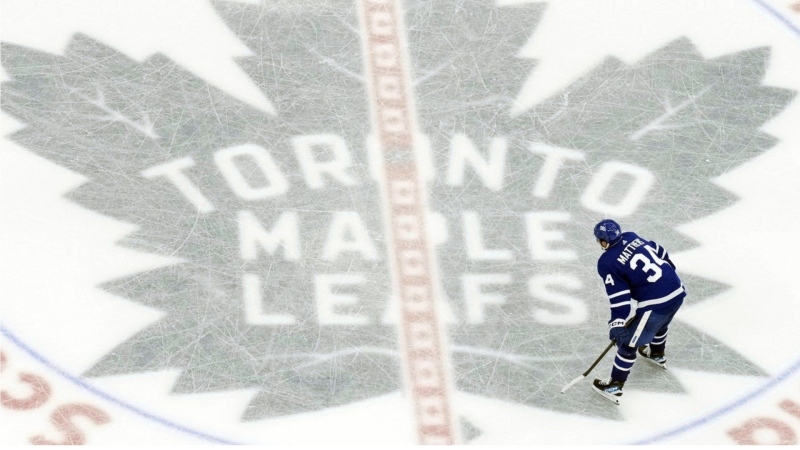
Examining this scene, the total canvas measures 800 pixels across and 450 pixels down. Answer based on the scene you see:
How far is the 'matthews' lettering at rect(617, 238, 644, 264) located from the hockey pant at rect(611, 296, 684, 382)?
0.34m

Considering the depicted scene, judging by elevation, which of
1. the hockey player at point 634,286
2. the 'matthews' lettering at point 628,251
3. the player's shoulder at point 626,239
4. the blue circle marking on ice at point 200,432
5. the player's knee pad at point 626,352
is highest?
the player's shoulder at point 626,239

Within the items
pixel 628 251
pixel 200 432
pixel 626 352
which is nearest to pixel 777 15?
pixel 628 251

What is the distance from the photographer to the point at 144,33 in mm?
10078

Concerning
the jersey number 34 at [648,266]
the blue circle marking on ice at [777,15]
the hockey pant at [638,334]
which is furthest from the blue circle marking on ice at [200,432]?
the blue circle marking on ice at [777,15]

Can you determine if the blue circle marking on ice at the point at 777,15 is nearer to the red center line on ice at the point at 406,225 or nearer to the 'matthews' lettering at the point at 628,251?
the red center line on ice at the point at 406,225

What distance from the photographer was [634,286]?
7.77m

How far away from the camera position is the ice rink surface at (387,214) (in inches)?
313

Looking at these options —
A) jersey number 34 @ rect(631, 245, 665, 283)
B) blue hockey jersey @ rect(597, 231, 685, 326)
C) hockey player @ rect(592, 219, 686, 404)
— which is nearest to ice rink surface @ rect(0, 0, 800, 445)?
hockey player @ rect(592, 219, 686, 404)

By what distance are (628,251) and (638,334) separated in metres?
0.49

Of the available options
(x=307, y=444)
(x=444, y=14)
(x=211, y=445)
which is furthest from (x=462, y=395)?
(x=444, y=14)

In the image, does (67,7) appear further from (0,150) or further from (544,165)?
(544,165)

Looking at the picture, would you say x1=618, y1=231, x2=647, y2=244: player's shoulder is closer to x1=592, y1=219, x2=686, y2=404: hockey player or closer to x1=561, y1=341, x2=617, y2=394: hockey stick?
x1=592, y1=219, x2=686, y2=404: hockey player

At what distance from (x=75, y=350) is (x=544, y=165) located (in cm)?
328

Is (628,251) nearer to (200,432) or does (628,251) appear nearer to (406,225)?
(406,225)
